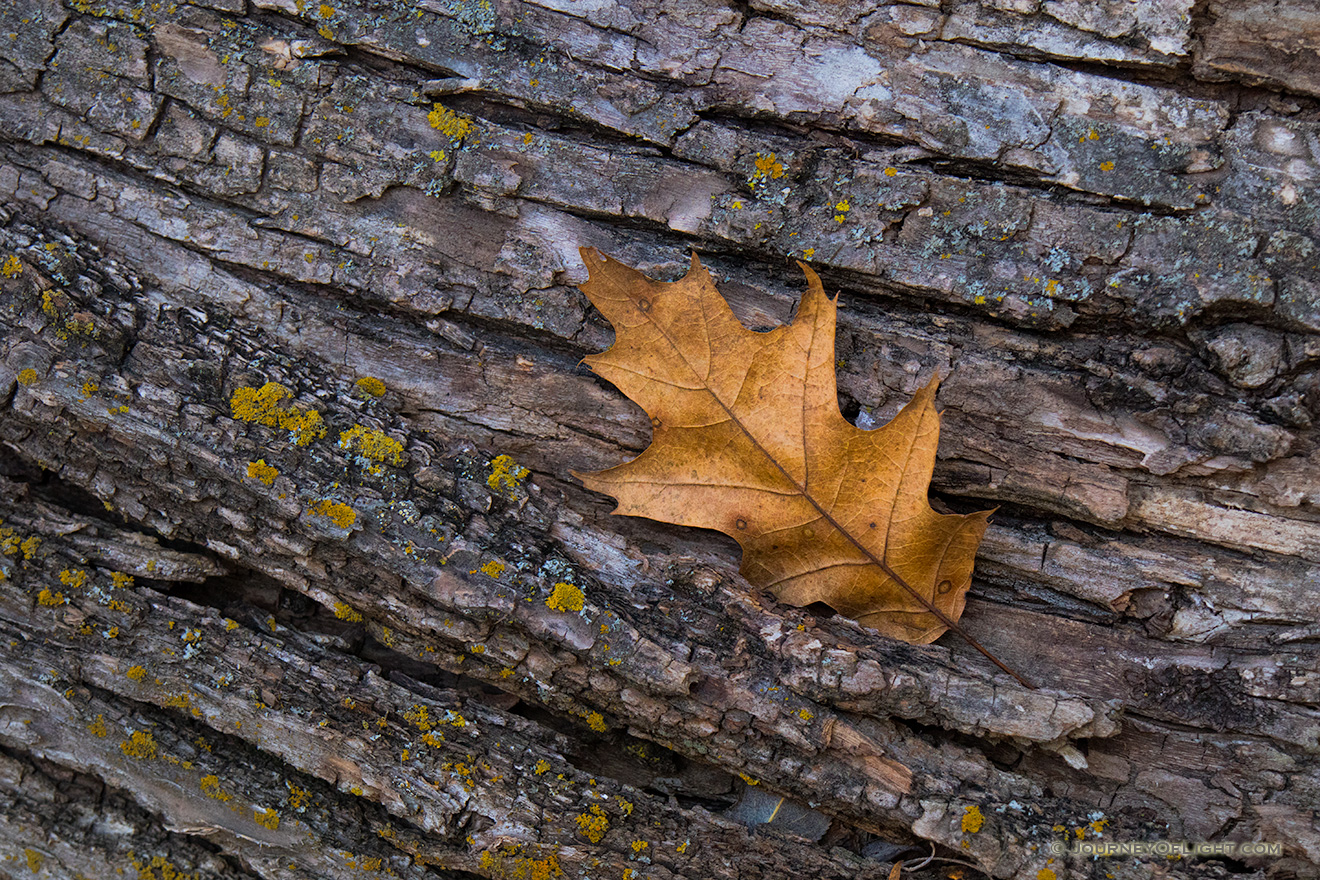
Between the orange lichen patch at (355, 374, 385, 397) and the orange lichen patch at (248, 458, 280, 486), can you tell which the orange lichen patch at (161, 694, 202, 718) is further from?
the orange lichen patch at (355, 374, 385, 397)

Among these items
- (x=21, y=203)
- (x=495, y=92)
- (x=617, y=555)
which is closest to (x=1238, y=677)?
(x=617, y=555)

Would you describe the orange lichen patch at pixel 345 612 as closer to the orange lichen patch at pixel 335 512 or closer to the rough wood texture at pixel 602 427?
the rough wood texture at pixel 602 427

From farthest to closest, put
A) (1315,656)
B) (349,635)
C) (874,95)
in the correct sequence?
(349,635) < (874,95) < (1315,656)

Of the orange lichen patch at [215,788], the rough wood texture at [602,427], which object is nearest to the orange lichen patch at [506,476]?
the rough wood texture at [602,427]

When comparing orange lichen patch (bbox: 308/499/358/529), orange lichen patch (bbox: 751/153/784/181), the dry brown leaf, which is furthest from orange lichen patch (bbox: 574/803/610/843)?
orange lichen patch (bbox: 751/153/784/181)

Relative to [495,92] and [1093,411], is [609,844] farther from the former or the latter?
[495,92]

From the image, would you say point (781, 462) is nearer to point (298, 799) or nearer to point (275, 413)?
point (275, 413)

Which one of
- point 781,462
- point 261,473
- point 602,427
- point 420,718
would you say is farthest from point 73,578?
point 781,462

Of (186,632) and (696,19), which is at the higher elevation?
(696,19)
